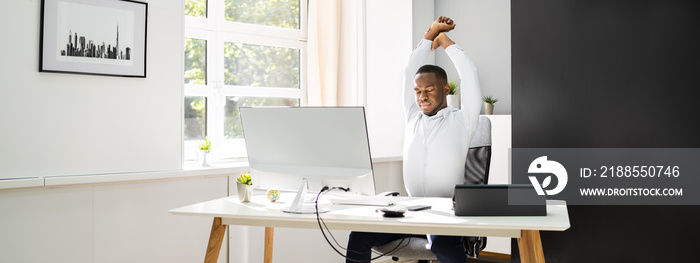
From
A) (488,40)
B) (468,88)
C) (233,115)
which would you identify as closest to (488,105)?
(488,40)

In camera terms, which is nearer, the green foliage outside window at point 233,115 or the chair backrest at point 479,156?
the chair backrest at point 479,156

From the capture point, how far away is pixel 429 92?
282 cm

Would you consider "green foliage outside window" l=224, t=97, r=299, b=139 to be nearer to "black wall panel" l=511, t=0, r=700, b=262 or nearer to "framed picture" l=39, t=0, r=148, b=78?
"framed picture" l=39, t=0, r=148, b=78

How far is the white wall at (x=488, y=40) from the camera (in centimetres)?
432

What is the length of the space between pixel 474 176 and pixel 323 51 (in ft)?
6.20

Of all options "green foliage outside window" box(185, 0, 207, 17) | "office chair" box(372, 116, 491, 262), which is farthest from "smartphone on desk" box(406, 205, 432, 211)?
"green foliage outside window" box(185, 0, 207, 17)

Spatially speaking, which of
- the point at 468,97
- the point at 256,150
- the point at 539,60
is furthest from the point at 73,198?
the point at 539,60

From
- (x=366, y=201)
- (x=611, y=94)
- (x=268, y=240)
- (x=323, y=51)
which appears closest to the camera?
(x=366, y=201)

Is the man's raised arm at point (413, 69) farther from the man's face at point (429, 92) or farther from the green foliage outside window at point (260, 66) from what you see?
the green foliage outside window at point (260, 66)

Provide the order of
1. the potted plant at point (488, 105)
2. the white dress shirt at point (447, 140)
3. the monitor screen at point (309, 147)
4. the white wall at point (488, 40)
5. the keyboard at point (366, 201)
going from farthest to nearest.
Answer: the white wall at point (488, 40), the potted plant at point (488, 105), the white dress shirt at point (447, 140), the keyboard at point (366, 201), the monitor screen at point (309, 147)

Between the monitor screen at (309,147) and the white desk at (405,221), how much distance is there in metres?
0.13

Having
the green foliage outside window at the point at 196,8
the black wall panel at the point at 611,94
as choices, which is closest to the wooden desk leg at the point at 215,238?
the black wall panel at the point at 611,94

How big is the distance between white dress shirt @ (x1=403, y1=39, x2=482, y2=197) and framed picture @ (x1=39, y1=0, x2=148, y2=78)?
4.74 feet

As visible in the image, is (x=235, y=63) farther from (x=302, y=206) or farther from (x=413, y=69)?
(x=302, y=206)
